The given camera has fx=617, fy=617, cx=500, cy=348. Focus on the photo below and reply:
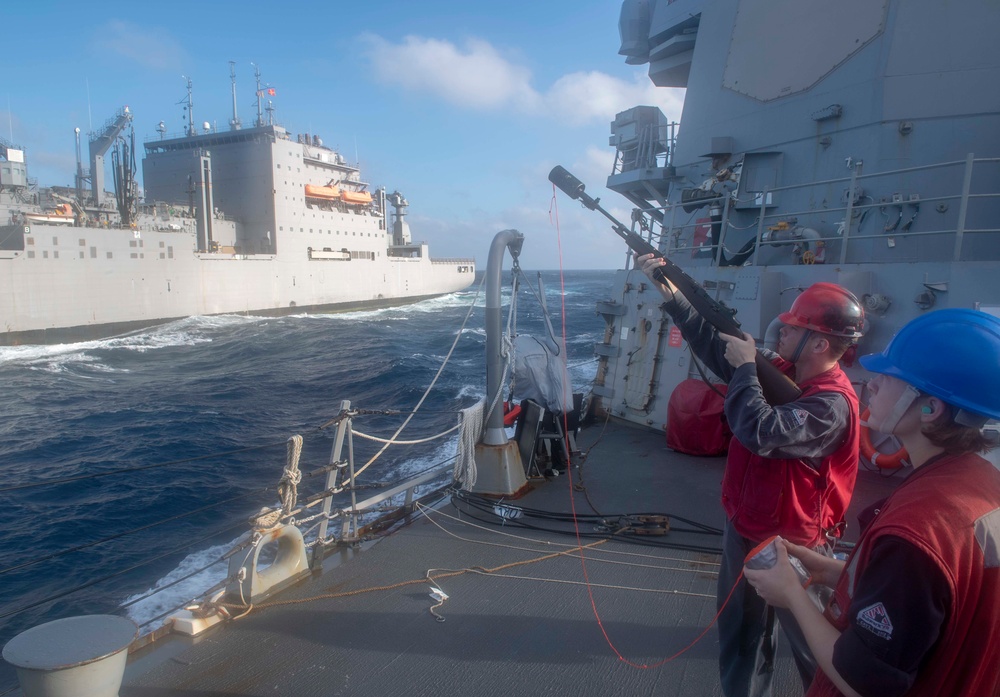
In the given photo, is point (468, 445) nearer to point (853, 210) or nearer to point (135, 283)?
point (853, 210)

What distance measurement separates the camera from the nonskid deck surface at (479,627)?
2.77 meters

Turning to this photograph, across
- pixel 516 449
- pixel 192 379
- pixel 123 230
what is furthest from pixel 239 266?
pixel 516 449

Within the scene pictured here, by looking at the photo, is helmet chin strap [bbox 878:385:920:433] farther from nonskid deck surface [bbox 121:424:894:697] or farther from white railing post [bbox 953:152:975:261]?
white railing post [bbox 953:152:975:261]

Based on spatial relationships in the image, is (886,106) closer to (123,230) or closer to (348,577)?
(348,577)

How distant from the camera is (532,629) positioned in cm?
320

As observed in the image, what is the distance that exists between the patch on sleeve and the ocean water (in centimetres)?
277

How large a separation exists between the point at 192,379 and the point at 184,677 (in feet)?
59.7

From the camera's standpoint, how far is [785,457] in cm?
206

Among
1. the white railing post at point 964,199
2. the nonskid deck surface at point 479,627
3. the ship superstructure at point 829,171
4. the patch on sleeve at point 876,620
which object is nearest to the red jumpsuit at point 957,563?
the patch on sleeve at point 876,620

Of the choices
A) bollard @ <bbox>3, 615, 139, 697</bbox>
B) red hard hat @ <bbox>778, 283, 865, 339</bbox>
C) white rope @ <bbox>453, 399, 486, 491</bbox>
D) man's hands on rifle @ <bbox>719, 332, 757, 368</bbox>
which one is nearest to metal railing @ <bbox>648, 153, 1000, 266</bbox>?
white rope @ <bbox>453, 399, 486, 491</bbox>

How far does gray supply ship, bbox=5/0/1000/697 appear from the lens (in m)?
2.96

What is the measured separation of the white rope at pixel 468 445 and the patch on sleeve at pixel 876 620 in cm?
381

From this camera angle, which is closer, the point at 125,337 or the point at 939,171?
the point at 939,171

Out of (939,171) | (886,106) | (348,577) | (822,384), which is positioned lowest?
(348,577)
